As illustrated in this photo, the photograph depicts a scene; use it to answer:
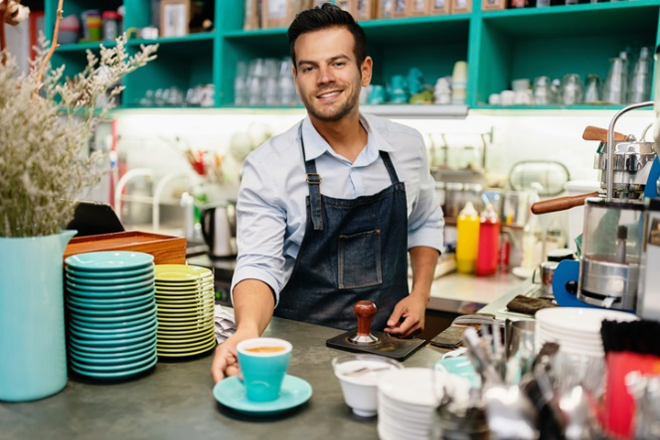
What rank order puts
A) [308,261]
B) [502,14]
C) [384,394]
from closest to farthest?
[384,394] < [308,261] < [502,14]

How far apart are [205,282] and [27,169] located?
449 mm

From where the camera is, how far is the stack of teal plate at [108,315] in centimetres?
111

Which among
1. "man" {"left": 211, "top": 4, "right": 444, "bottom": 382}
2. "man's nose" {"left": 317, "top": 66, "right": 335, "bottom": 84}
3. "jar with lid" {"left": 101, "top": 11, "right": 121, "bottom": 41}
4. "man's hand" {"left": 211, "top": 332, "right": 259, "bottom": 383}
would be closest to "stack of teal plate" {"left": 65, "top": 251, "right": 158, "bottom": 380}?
"man's hand" {"left": 211, "top": 332, "right": 259, "bottom": 383}

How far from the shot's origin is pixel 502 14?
2.61 m

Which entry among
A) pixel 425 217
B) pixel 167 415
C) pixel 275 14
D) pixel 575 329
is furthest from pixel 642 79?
pixel 167 415

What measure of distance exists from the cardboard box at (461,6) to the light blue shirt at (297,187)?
0.80 metres

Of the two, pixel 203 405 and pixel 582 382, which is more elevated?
pixel 582 382

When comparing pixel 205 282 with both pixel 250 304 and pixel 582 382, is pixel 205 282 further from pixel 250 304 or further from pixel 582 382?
pixel 582 382

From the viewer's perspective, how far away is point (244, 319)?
4.47ft

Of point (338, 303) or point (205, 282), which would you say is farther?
point (338, 303)

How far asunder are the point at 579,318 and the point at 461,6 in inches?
79.8

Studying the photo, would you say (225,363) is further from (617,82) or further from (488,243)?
(617,82)

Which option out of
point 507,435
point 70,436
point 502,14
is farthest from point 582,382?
point 502,14

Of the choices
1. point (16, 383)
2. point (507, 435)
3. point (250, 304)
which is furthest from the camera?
point (250, 304)
